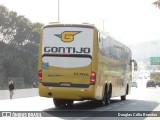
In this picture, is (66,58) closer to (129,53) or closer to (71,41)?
(71,41)

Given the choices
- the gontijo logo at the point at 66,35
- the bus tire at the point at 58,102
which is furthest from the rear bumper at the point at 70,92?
the bus tire at the point at 58,102

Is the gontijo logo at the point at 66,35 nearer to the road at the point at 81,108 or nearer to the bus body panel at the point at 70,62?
the bus body panel at the point at 70,62

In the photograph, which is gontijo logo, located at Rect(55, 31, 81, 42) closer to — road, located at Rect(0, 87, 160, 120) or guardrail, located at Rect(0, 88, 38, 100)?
road, located at Rect(0, 87, 160, 120)

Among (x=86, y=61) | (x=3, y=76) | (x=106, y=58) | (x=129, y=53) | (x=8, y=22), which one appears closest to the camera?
(x=86, y=61)

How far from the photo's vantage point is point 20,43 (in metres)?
90.0

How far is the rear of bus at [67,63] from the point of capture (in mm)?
19609

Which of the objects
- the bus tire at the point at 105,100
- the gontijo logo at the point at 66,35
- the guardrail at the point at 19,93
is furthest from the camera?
the guardrail at the point at 19,93

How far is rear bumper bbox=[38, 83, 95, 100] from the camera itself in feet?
64.1

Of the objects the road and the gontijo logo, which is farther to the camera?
the gontijo logo

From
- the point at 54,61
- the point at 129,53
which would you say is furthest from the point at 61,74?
the point at 129,53

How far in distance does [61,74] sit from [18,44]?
233 ft

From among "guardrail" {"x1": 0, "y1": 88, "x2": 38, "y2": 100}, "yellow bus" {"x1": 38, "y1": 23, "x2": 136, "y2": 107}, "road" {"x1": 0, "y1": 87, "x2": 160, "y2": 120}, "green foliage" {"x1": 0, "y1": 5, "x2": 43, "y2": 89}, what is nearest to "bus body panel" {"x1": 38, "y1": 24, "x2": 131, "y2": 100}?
"yellow bus" {"x1": 38, "y1": 23, "x2": 136, "y2": 107}

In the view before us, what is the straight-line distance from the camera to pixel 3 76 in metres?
82.9

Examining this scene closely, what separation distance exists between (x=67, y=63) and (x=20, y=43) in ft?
233
